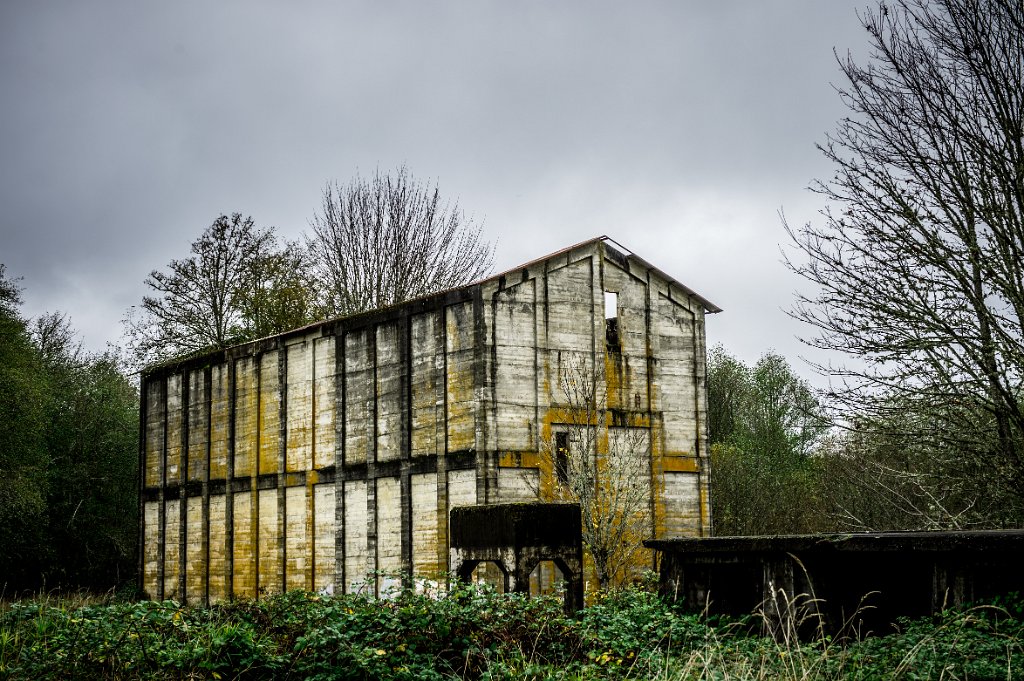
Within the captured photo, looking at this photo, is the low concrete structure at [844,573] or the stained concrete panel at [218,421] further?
the stained concrete panel at [218,421]

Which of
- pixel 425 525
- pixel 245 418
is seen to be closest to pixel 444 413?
pixel 425 525

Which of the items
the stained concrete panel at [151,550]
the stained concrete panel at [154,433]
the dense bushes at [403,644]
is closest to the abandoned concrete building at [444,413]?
the stained concrete panel at [151,550]

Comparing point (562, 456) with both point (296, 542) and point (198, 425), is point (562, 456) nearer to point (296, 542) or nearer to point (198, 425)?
point (296, 542)

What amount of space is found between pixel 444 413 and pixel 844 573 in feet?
38.4

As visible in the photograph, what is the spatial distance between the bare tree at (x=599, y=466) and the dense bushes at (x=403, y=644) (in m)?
9.71

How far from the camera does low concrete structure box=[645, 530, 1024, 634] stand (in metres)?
12.3

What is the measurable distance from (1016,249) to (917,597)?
485 cm

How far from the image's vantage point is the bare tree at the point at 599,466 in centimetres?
2311

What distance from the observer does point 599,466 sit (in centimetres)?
2425

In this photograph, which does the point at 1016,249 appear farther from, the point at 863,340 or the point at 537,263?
the point at 537,263

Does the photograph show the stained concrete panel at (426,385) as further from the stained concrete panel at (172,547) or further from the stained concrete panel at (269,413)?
the stained concrete panel at (172,547)

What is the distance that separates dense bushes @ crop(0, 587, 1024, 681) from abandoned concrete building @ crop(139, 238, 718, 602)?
1039 cm

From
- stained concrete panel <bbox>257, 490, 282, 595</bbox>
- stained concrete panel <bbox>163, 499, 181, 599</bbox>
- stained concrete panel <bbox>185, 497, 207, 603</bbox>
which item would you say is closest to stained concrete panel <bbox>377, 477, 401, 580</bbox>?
stained concrete panel <bbox>257, 490, 282, 595</bbox>

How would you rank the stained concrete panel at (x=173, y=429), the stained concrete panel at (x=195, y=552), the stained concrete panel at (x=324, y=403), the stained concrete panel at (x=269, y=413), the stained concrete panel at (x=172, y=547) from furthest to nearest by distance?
the stained concrete panel at (x=173, y=429), the stained concrete panel at (x=172, y=547), the stained concrete panel at (x=195, y=552), the stained concrete panel at (x=269, y=413), the stained concrete panel at (x=324, y=403)
